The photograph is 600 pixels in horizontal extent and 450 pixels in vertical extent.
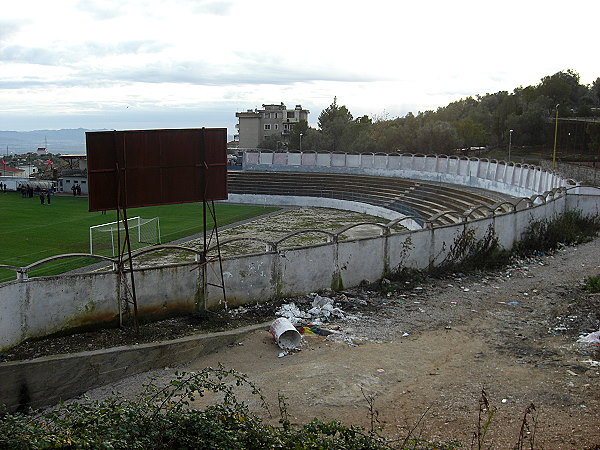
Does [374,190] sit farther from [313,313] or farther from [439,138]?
[313,313]

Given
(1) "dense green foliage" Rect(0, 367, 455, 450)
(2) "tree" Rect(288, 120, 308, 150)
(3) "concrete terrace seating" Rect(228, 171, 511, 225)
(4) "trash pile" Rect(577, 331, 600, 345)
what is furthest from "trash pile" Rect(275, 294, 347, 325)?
(2) "tree" Rect(288, 120, 308, 150)

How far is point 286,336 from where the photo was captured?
11.7m

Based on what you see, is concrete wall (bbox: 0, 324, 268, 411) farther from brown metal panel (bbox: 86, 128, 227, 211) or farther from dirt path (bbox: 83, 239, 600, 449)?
brown metal panel (bbox: 86, 128, 227, 211)

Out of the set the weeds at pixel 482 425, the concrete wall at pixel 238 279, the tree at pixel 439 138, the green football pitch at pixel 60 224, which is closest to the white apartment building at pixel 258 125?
the tree at pixel 439 138

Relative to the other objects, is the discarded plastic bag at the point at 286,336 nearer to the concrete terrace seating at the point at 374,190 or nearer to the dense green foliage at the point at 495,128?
the concrete terrace seating at the point at 374,190

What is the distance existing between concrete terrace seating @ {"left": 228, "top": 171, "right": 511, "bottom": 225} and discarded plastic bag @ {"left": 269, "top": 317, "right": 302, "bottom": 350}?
1603 centimetres

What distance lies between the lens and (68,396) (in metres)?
10.6

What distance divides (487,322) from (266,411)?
20.0ft

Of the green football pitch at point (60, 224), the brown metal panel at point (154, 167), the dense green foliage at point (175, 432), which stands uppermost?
the brown metal panel at point (154, 167)

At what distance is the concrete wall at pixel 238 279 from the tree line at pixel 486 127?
3604cm

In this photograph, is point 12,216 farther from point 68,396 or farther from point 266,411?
point 266,411

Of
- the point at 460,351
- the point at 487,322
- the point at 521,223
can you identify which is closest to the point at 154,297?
the point at 460,351

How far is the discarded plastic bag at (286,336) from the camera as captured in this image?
457 inches

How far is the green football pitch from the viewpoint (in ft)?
74.8
